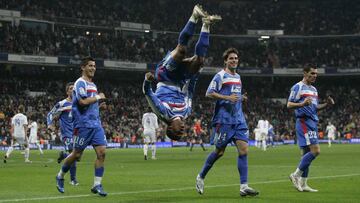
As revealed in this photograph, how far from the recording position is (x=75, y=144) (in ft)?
45.4

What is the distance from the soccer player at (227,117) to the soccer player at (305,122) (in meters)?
1.69

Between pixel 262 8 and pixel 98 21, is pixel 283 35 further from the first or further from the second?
pixel 98 21

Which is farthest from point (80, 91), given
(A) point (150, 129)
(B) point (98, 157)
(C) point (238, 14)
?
(C) point (238, 14)

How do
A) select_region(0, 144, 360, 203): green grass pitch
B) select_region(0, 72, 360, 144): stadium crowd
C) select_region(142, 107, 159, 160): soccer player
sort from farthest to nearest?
select_region(0, 72, 360, 144): stadium crowd
select_region(142, 107, 159, 160): soccer player
select_region(0, 144, 360, 203): green grass pitch

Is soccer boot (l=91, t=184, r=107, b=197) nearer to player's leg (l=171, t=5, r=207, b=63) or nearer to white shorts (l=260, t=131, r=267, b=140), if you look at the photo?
player's leg (l=171, t=5, r=207, b=63)

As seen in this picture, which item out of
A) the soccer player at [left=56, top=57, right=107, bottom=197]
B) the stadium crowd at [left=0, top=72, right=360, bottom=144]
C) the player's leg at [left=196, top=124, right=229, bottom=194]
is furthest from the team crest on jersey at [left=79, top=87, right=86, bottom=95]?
the stadium crowd at [left=0, top=72, right=360, bottom=144]

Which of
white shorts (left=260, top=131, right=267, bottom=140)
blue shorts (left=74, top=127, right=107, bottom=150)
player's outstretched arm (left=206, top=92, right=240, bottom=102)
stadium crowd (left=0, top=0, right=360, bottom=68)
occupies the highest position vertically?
stadium crowd (left=0, top=0, right=360, bottom=68)

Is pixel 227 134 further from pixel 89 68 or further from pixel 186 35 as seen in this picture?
pixel 89 68

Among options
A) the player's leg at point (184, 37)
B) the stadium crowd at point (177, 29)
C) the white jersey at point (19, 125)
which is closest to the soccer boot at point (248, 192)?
the player's leg at point (184, 37)

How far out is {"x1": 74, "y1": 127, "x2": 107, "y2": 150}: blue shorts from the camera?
13.8 meters

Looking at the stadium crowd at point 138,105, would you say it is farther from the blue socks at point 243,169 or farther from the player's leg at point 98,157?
the blue socks at point 243,169

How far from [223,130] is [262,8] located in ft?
232

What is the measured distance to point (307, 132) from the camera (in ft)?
48.6

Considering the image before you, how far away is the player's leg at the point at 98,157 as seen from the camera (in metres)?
13.4
